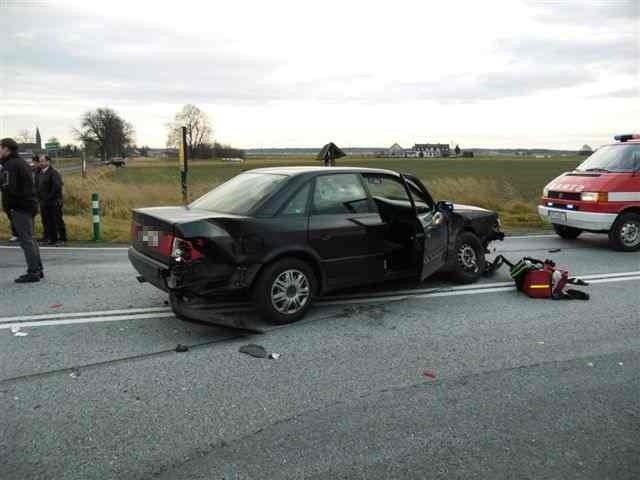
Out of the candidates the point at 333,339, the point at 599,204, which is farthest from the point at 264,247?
the point at 599,204

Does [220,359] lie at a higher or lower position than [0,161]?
lower

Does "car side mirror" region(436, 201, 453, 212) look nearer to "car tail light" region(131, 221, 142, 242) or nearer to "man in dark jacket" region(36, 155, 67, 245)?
"car tail light" region(131, 221, 142, 242)

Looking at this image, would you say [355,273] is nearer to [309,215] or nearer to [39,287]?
[309,215]

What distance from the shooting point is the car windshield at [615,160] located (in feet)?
33.6

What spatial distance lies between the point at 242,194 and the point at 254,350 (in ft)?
5.95

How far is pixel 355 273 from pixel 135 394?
277 centimetres

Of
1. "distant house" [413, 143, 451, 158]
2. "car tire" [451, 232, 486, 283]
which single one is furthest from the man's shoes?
"distant house" [413, 143, 451, 158]

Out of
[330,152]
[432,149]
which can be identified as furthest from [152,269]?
[432,149]

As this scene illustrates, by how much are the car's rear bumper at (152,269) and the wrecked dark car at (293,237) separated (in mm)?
13

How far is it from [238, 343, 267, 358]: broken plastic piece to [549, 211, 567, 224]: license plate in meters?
7.74

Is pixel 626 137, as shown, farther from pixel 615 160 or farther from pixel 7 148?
pixel 7 148

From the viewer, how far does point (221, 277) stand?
5047mm

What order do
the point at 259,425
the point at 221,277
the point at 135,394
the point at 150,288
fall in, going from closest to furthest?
the point at 259,425
the point at 135,394
the point at 221,277
the point at 150,288

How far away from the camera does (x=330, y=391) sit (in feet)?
13.1
